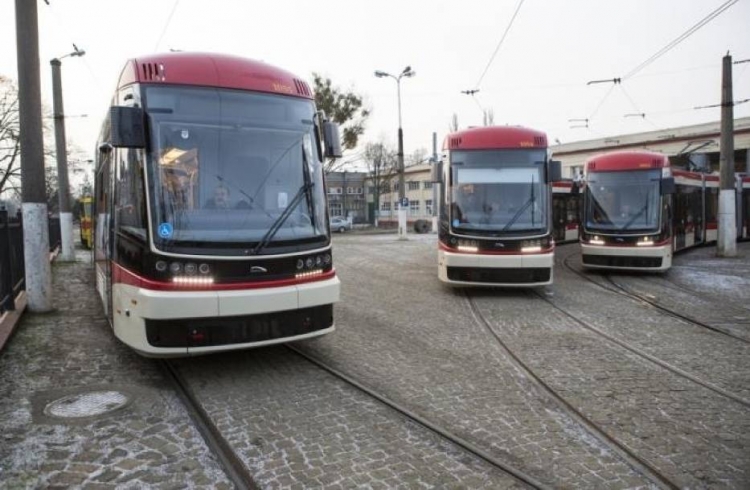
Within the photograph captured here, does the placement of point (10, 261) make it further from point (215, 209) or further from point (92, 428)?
point (92, 428)

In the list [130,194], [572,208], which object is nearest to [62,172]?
[130,194]

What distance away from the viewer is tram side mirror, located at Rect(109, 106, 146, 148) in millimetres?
5289

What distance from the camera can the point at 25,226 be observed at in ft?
29.5

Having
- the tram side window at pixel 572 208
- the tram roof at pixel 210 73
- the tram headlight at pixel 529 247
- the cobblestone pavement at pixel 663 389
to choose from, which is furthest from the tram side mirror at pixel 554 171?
the tram side window at pixel 572 208

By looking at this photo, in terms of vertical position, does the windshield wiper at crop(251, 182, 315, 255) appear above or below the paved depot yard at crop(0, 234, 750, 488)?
above

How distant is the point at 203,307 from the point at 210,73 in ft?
7.83

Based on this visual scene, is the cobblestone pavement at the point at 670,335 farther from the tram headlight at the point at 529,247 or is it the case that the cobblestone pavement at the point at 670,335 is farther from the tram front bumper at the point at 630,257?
the tram front bumper at the point at 630,257

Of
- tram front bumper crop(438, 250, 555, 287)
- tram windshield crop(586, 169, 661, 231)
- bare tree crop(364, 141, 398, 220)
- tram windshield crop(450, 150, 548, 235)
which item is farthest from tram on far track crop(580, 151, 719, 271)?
bare tree crop(364, 141, 398, 220)

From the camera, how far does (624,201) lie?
14.1 meters

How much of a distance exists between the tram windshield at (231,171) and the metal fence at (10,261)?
464 centimetres

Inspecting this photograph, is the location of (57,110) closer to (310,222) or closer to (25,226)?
(25,226)

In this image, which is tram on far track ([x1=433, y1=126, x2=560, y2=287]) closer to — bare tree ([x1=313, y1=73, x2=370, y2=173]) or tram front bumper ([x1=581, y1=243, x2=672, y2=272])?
tram front bumper ([x1=581, y1=243, x2=672, y2=272])

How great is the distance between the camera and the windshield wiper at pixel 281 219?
5621mm

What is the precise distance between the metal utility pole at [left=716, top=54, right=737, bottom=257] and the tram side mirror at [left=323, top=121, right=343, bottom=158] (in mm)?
16887
